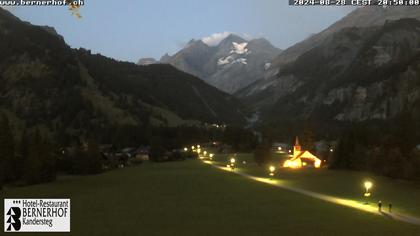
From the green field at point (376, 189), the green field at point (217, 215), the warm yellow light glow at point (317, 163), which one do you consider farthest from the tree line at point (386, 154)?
the green field at point (217, 215)

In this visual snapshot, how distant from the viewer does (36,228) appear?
42.4 metres

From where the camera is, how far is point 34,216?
4153 centimetres

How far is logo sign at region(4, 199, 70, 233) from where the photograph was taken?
40344mm

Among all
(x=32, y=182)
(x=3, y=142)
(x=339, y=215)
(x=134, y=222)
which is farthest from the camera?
(x=3, y=142)

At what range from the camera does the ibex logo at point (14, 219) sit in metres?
41.3

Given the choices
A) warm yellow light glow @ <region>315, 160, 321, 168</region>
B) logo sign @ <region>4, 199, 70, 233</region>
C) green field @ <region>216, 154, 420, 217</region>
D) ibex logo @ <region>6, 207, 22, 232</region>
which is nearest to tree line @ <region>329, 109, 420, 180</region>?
green field @ <region>216, 154, 420, 217</region>

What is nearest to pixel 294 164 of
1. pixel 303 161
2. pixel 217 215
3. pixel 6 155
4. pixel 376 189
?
pixel 303 161

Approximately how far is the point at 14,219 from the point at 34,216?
226cm

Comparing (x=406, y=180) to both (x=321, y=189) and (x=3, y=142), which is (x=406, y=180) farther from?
(x=3, y=142)

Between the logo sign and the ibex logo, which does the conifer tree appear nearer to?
the ibex logo

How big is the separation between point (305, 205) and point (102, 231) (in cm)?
2982

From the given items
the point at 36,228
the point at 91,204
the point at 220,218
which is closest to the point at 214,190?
the point at 91,204

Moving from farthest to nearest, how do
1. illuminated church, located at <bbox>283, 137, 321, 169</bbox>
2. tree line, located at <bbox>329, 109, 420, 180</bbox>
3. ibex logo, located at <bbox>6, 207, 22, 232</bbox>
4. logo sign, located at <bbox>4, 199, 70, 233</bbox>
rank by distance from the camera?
illuminated church, located at <bbox>283, 137, 321, 169</bbox> → tree line, located at <bbox>329, 109, 420, 180</bbox> → ibex logo, located at <bbox>6, 207, 22, 232</bbox> → logo sign, located at <bbox>4, 199, 70, 233</bbox>

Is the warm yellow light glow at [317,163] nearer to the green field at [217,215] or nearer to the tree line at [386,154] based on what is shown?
the tree line at [386,154]
